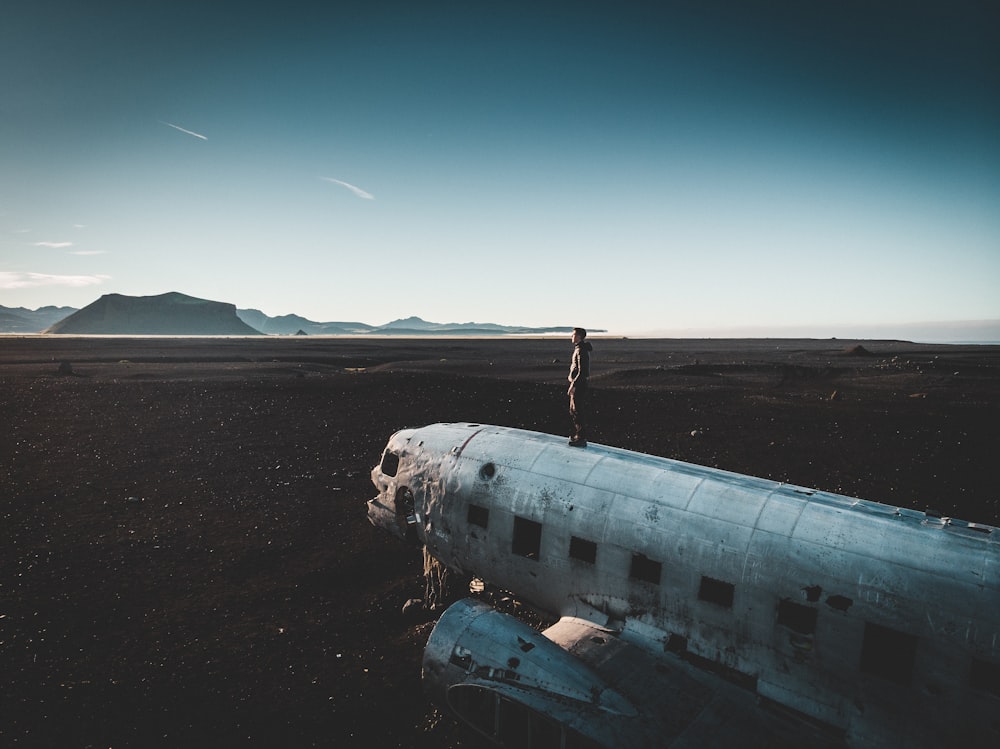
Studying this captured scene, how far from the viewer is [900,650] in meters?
5.27

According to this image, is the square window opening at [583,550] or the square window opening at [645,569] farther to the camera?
the square window opening at [583,550]

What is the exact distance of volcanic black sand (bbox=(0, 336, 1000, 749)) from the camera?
8.24m

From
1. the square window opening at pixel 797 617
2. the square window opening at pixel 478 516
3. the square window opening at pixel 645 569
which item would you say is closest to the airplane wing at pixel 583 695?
the square window opening at pixel 645 569

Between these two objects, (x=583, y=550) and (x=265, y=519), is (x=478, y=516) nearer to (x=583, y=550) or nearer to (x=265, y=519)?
(x=583, y=550)

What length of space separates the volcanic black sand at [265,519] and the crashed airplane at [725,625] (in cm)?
290

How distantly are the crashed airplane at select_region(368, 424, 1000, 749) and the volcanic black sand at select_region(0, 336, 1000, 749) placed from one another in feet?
9.52

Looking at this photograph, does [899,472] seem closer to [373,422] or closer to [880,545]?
[880,545]

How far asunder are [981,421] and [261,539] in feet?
118

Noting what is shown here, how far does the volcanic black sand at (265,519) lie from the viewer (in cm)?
824

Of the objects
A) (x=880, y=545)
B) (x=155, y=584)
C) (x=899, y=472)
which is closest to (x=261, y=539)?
(x=155, y=584)

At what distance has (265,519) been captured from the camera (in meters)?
15.6

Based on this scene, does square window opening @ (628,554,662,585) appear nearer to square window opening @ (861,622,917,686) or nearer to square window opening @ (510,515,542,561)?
square window opening @ (510,515,542,561)

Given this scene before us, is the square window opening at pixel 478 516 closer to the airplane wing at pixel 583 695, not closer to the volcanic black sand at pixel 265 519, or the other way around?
the airplane wing at pixel 583 695

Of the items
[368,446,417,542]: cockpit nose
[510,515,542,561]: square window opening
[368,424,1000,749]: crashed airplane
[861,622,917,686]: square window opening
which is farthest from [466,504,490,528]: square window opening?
[861,622,917,686]: square window opening
